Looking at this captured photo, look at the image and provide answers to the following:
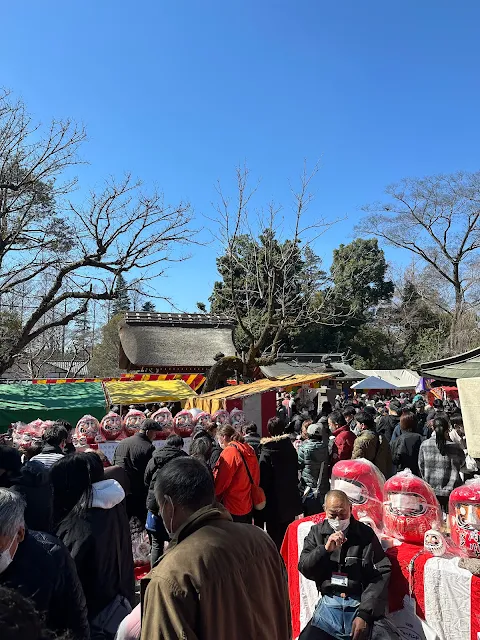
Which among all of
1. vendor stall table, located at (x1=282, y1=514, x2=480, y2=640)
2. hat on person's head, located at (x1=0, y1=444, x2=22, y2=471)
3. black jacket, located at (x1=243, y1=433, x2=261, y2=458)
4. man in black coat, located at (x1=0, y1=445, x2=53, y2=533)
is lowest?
vendor stall table, located at (x1=282, y1=514, x2=480, y2=640)

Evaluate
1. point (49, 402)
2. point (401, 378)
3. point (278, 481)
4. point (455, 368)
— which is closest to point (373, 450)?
point (278, 481)

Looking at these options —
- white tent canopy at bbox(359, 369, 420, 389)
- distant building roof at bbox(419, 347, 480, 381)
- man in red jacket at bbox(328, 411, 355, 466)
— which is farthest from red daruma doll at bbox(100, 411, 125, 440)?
white tent canopy at bbox(359, 369, 420, 389)

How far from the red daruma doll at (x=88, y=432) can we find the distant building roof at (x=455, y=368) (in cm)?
536

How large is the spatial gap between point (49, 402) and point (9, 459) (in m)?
6.65

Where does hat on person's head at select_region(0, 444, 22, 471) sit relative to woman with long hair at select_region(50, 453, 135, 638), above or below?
above

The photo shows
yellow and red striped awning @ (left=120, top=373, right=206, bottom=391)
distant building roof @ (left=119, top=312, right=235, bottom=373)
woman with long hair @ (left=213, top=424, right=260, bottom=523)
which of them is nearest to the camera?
woman with long hair @ (left=213, top=424, right=260, bottom=523)

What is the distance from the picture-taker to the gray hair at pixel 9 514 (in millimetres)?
1899

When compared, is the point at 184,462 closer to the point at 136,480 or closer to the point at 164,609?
A: the point at 164,609

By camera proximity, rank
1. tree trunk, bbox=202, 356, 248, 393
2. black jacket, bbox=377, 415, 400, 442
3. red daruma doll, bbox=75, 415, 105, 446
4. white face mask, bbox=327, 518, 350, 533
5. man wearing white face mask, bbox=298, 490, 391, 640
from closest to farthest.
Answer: man wearing white face mask, bbox=298, 490, 391, 640
white face mask, bbox=327, 518, 350, 533
red daruma doll, bbox=75, 415, 105, 446
black jacket, bbox=377, 415, 400, 442
tree trunk, bbox=202, 356, 248, 393

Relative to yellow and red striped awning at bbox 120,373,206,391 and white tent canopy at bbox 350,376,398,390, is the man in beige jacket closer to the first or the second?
yellow and red striped awning at bbox 120,373,206,391

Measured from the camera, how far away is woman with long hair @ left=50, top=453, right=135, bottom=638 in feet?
8.86

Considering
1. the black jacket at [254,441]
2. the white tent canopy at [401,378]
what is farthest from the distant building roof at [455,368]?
the white tent canopy at [401,378]

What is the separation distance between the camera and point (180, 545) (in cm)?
168

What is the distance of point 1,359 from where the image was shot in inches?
419
